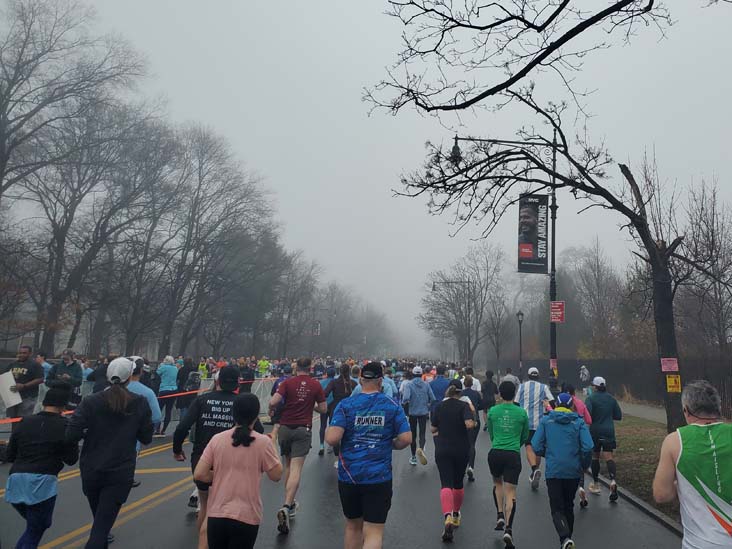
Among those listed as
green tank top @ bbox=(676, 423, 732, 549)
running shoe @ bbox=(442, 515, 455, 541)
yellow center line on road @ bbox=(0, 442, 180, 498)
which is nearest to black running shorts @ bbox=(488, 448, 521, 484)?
running shoe @ bbox=(442, 515, 455, 541)

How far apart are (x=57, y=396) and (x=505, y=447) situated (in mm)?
5061

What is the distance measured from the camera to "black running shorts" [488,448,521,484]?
7.01 m

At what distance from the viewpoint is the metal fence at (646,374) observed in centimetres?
2103

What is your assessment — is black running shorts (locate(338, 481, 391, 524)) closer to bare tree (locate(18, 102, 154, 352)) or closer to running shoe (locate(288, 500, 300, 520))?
running shoe (locate(288, 500, 300, 520))

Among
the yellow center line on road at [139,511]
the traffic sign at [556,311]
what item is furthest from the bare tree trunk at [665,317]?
the traffic sign at [556,311]

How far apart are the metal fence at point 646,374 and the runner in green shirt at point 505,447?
9.96 m

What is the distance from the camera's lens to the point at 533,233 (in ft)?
47.0

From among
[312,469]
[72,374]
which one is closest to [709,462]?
[312,469]

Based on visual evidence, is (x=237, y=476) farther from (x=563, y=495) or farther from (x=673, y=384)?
(x=673, y=384)

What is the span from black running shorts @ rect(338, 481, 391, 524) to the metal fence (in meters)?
13.0

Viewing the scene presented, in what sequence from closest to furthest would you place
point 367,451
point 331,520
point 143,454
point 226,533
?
1. point 226,533
2. point 367,451
3. point 331,520
4. point 143,454

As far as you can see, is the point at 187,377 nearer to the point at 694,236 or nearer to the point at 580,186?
the point at 580,186

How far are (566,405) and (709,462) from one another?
397 cm

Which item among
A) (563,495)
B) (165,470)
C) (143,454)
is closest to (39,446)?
(563,495)
